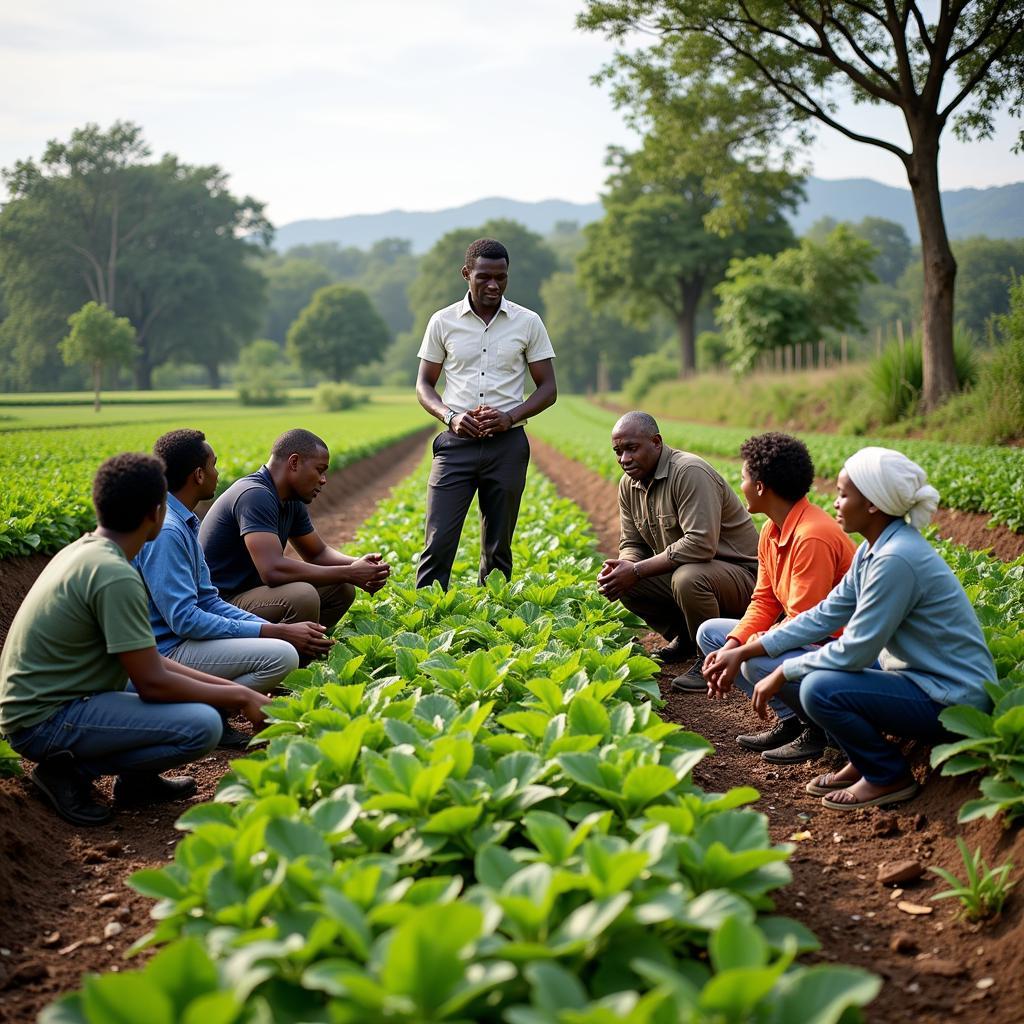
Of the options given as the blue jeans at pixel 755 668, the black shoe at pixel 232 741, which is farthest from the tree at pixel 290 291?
the blue jeans at pixel 755 668

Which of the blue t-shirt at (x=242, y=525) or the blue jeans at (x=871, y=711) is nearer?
the blue jeans at (x=871, y=711)

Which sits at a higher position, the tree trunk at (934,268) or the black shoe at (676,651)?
the tree trunk at (934,268)

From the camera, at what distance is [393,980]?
191cm

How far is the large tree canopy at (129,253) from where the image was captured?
2121 inches

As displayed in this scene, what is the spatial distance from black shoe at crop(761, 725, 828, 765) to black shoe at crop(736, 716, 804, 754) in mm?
63

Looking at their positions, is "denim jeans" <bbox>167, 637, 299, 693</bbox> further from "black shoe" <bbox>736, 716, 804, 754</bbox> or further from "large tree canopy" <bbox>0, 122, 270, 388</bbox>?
"large tree canopy" <bbox>0, 122, 270, 388</bbox>

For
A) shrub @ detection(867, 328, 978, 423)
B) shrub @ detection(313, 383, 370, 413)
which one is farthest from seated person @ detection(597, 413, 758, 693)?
shrub @ detection(313, 383, 370, 413)

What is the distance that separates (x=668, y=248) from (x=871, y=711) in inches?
1861

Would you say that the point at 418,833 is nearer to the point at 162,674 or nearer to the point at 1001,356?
the point at 162,674

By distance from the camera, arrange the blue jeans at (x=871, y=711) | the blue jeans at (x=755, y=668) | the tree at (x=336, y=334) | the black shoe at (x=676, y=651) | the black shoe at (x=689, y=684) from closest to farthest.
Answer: the blue jeans at (x=871, y=711), the blue jeans at (x=755, y=668), the black shoe at (x=689, y=684), the black shoe at (x=676, y=651), the tree at (x=336, y=334)

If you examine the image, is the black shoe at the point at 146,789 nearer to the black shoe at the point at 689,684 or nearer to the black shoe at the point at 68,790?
the black shoe at the point at 68,790

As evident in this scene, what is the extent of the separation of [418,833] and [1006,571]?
4.74 metres

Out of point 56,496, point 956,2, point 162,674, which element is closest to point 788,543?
point 162,674

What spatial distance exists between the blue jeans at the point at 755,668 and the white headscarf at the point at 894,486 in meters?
0.94
